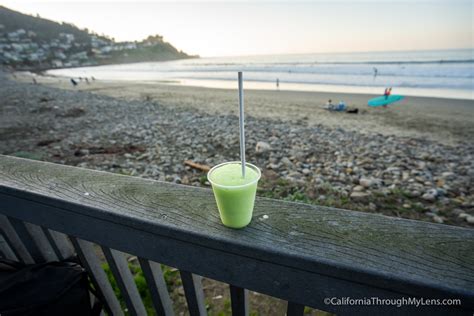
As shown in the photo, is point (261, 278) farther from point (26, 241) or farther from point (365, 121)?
point (365, 121)

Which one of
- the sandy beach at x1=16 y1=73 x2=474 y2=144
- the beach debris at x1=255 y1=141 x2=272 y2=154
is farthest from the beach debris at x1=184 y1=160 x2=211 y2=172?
the sandy beach at x1=16 y1=73 x2=474 y2=144

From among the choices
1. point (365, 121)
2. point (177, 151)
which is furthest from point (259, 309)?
point (365, 121)

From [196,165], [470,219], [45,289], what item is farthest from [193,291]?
[470,219]

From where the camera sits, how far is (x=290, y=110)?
9203 millimetres

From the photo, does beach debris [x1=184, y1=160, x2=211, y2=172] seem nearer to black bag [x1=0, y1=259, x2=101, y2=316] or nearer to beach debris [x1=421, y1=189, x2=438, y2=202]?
black bag [x1=0, y1=259, x2=101, y2=316]

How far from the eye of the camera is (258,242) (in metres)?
0.63

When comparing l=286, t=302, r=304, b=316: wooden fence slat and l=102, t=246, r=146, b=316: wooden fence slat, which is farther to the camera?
l=102, t=246, r=146, b=316: wooden fence slat

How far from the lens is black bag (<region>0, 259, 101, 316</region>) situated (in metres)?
1.03

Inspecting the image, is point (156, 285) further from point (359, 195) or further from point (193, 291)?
point (359, 195)

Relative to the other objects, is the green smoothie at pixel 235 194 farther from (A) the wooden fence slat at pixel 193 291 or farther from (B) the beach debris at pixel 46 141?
(B) the beach debris at pixel 46 141

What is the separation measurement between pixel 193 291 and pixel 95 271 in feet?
1.89

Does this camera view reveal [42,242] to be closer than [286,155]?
Yes

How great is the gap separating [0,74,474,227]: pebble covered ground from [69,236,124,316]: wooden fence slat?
89.3 inches

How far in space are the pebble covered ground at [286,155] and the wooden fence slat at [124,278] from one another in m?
2.23
